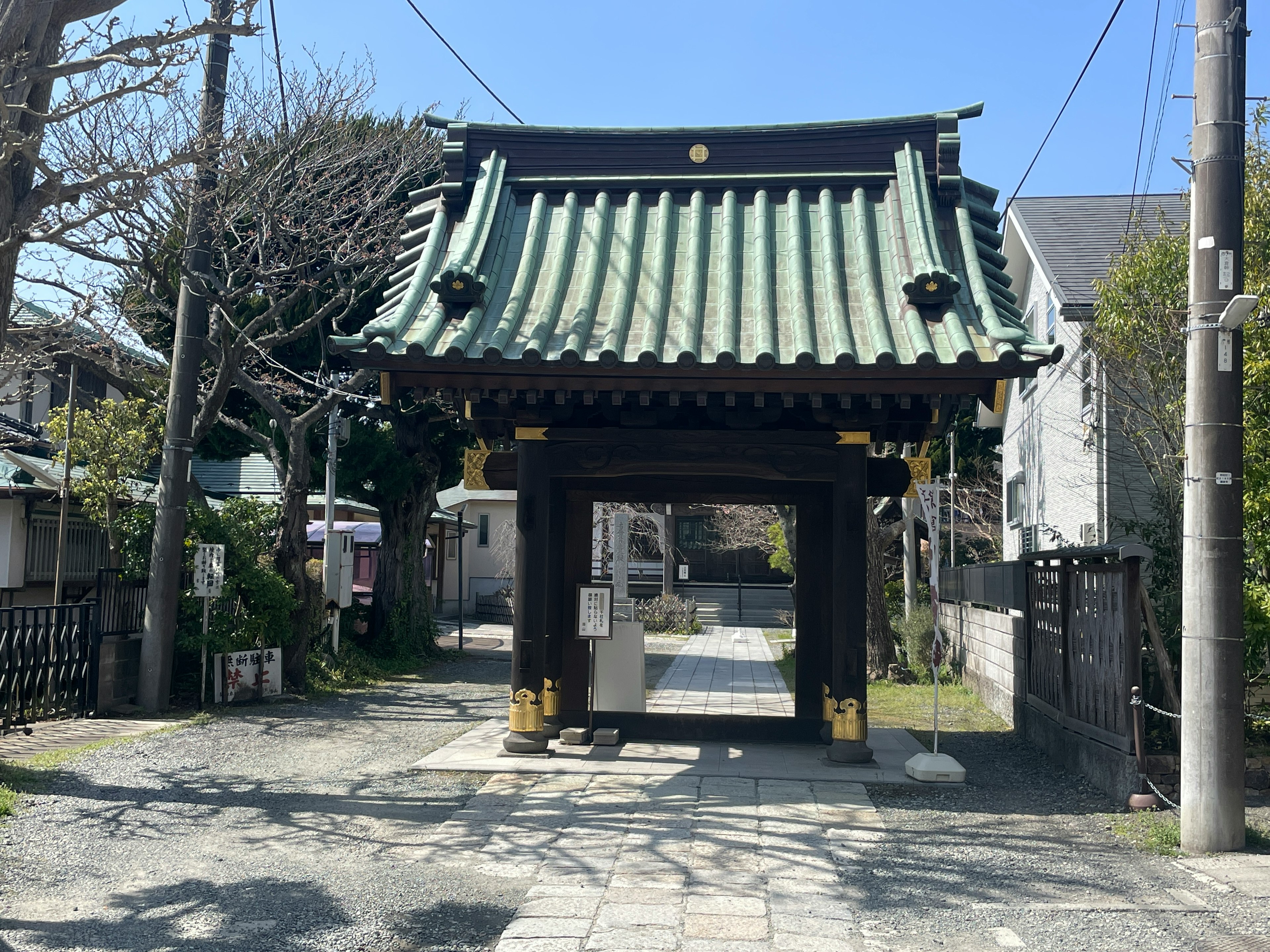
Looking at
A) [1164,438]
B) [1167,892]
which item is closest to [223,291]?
[1164,438]

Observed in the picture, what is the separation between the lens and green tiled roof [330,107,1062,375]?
8.62 metres

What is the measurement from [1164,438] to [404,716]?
31.3 ft

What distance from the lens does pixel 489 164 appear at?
37.1 ft

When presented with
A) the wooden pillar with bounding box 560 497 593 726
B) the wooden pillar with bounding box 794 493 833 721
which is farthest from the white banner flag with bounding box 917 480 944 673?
the wooden pillar with bounding box 560 497 593 726

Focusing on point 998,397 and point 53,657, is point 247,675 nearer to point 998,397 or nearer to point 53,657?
point 53,657

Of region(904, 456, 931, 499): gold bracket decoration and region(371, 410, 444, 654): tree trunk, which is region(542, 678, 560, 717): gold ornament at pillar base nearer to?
region(904, 456, 931, 499): gold bracket decoration

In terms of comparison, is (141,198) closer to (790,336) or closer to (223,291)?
(223,291)

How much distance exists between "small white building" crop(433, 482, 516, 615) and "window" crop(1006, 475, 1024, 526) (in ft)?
61.6

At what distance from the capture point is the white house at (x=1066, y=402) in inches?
524

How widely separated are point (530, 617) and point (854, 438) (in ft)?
11.8

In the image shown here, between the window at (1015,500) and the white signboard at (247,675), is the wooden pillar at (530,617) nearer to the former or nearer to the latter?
the white signboard at (247,675)

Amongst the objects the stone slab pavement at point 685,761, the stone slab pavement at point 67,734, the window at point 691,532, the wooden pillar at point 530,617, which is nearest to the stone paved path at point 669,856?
the stone slab pavement at point 685,761

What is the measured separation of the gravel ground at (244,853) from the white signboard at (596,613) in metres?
1.98

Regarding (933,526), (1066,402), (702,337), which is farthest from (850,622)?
(1066,402)
